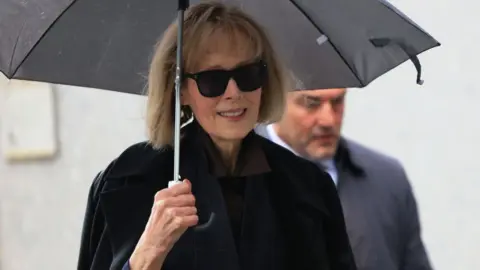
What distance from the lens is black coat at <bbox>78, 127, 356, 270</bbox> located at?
202 centimetres

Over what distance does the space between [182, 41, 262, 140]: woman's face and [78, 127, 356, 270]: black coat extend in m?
0.12

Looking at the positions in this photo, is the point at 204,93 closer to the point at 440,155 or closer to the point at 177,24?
the point at 177,24

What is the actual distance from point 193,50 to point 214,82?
0.10 metres

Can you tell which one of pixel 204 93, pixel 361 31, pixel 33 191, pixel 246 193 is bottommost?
pixel 33 191

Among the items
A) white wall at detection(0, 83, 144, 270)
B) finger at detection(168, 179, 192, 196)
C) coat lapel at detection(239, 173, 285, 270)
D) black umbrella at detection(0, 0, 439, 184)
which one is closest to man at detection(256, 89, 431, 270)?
black umbrella at detection(0, 0, 439, 184)

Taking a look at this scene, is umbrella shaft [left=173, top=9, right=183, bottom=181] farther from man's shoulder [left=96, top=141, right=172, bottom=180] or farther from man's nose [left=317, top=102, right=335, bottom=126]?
man's nose [left=317, top=102, right=335, bottom=126]

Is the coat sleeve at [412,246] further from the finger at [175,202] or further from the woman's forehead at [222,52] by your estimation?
the finger at [175,202]

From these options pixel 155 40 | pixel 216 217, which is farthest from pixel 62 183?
pixel 216 217

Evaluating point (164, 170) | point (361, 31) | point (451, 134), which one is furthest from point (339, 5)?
point (451, 134)

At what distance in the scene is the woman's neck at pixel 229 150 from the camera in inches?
82.9

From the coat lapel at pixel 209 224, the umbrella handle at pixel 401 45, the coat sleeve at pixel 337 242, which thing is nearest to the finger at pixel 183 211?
the coat lapel at pixel 209 224

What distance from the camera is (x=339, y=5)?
2180 millimetres

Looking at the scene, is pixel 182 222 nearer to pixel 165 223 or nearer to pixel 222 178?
pixel 165 223

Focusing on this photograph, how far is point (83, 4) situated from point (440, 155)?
7.16 feet
